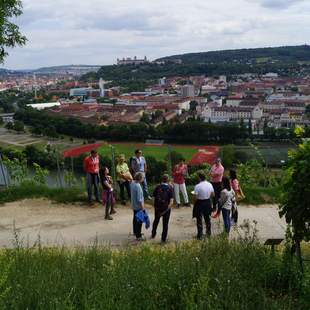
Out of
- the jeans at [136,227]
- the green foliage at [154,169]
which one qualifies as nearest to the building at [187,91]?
the green foliage at [154,169]

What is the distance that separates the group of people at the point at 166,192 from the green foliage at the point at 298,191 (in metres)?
3.05

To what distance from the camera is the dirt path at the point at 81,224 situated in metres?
8.76

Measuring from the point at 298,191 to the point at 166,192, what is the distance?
3705 mm

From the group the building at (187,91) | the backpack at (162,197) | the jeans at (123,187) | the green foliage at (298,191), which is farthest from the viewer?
the building at (187,91)

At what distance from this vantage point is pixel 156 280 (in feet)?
15.9

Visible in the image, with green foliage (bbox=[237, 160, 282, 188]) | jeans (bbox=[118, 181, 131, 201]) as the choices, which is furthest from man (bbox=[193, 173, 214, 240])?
green foliage (bbox=[237, 160, 282, 188])

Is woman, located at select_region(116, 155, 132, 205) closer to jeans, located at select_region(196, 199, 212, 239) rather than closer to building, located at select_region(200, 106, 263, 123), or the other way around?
jeans, located at select_region(196, 199, 212, 239)

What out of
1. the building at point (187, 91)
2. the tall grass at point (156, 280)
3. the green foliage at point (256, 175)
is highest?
the tall grass at point (156, 280)

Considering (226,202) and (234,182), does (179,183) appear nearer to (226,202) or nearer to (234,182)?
(234,182)

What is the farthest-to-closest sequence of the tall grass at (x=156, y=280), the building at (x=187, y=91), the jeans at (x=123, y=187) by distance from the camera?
the building at (x=187, y=91) → the jeans at (x=123, y=187) → the tall grass at (x=156, y=280)

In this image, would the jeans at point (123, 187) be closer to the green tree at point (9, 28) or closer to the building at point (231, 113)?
the green tree at point (9, 28)

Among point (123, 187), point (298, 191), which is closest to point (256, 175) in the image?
point (123, 187)

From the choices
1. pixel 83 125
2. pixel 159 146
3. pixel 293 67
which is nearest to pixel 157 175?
pixel 159 146

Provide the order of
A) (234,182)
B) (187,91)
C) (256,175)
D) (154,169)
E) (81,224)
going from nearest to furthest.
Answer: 1. (81,224)
2. (234,182)
3. (256,175)
4. (154,169)
5. (187,91)
